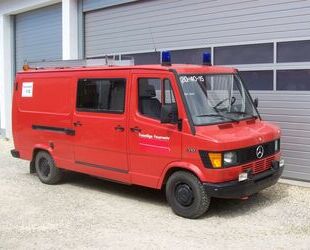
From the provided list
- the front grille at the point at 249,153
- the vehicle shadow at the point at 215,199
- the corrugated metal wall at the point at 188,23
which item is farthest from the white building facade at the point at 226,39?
the front grille at the point at 249,153

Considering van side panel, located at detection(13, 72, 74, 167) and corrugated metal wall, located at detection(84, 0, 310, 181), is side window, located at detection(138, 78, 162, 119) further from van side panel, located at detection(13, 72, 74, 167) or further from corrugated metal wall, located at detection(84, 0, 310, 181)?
corrugated metal wall, located at detection(84, 0, 310, 181)

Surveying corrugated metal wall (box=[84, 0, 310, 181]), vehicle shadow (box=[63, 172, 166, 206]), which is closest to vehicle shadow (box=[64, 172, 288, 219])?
vehicle shadow (box=[63, 172, 166, 206])

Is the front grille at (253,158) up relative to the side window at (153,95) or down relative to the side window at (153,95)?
down

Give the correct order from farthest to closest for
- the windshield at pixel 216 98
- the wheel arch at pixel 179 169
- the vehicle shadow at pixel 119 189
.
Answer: the vehicle shadow at pixel 119 189 → the windshield at pixel 216 98 → the wheel arch at pixel 179 169

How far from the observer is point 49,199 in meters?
8.70

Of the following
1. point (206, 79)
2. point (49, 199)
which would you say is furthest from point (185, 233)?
point (49, 199)

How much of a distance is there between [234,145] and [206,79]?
1.21 m

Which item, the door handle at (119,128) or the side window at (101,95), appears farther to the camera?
the side window at (101,95)

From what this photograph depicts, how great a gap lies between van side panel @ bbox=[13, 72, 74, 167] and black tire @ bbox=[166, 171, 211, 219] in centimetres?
238

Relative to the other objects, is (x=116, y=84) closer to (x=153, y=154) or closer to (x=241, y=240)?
(x=153, y=154)

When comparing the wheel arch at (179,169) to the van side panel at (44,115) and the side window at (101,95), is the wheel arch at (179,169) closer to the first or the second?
the side window at (101,95)

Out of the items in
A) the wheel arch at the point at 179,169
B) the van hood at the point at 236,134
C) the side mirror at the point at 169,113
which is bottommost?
the wheel arch at the point at 179,169

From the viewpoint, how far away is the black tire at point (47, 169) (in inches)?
383

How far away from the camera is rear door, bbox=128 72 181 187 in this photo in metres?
7.53
